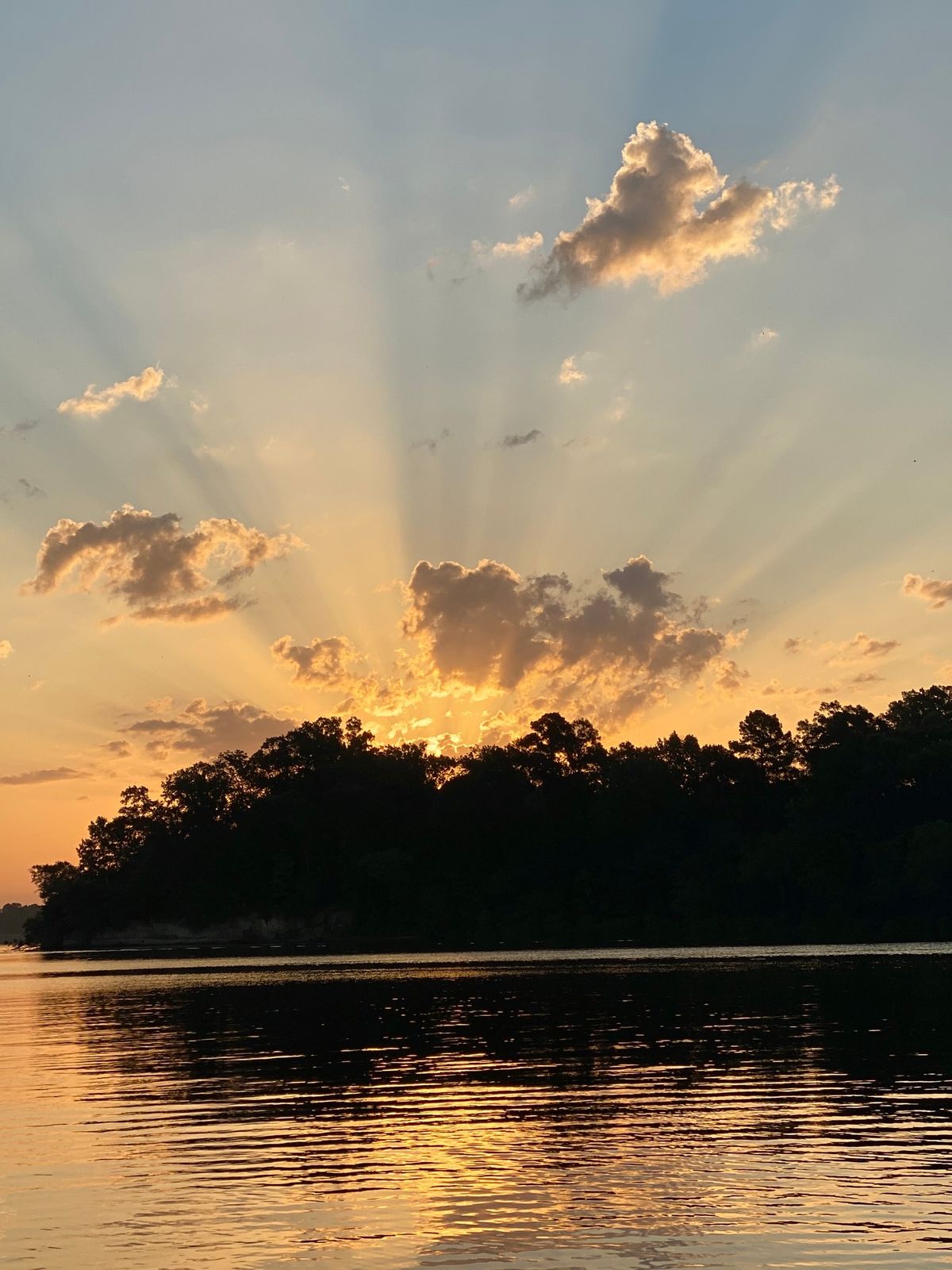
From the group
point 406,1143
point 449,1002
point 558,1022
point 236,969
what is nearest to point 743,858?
point 236,969

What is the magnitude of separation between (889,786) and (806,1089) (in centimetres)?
15559

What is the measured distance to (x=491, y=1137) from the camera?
32125 mm

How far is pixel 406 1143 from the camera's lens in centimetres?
3172

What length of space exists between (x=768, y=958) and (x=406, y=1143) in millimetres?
100196

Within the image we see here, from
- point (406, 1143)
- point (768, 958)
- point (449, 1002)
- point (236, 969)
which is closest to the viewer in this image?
point (406, 1143)

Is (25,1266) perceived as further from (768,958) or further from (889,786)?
(889,786)

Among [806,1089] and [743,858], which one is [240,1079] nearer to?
[806,1089]

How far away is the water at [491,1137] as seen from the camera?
74.2ft

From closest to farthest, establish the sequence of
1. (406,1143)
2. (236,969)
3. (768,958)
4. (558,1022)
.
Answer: (406,1143), (558,1022), (768,958), (236,969)

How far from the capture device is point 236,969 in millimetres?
135750

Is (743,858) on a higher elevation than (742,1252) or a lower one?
higher

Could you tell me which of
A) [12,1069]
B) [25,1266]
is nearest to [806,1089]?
[25,1266]

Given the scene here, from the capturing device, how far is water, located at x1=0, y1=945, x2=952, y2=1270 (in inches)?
891

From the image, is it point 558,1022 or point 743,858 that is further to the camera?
point 743,858
